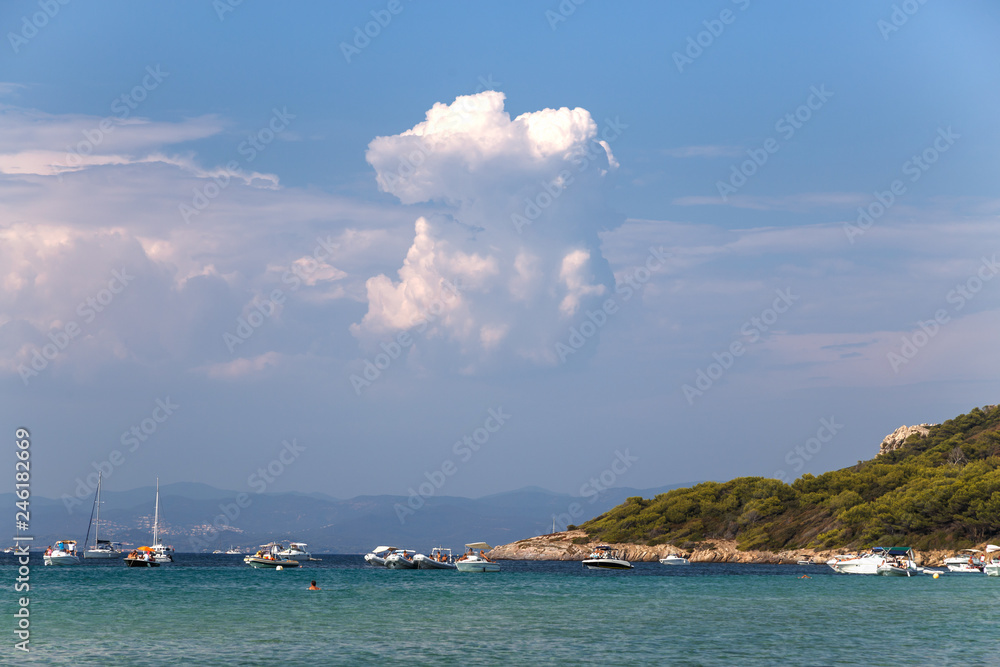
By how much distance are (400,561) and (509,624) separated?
9495 centimetres

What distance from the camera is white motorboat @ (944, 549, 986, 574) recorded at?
137875mm

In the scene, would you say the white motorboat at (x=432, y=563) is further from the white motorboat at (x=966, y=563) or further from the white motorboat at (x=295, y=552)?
the white motorboat at (x=966, y=563)

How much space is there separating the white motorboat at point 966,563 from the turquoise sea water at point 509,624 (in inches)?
1676

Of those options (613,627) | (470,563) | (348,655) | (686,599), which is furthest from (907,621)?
(470,563)

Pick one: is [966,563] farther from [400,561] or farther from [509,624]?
[509,624]

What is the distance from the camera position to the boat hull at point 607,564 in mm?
148250

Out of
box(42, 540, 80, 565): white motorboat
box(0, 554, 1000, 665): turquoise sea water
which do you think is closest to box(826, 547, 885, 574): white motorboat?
box(0, 554, 1000, 665): turquoise sea water

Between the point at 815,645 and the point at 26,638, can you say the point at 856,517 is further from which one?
the point at 26,638

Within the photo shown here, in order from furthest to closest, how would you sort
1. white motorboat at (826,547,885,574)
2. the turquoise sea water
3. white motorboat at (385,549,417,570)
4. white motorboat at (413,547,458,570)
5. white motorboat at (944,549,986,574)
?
white motorboat at (385,549,417,570)
white motorboat at (413,547,458,570)
white motorboat at (944,549,986,574)
white motorboat at (826,547,885,574)
the turquoise sea water

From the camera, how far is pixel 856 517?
17612cm

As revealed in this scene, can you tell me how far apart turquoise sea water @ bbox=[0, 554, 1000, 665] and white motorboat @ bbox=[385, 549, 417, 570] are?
1897 inches

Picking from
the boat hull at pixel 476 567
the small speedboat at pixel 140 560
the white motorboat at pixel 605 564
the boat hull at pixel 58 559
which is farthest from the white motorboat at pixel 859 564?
the boat hull at pixel 58 559

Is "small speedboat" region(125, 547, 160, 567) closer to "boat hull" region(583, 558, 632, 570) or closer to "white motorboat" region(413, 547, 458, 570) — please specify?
"white motorboat" region(413, 547, 458, 570)

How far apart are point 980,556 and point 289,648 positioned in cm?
13790
